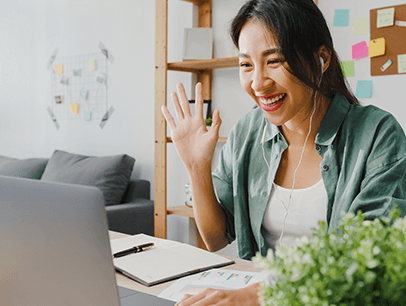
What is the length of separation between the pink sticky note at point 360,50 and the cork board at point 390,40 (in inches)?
1.9

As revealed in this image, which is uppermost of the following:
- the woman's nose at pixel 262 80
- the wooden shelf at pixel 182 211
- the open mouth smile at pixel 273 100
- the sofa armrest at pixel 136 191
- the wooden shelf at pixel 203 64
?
the wooden shelf at pixel 203 64

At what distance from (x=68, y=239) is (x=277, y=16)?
82 centimetres

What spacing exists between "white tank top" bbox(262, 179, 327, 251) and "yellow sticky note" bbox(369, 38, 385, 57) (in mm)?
1220

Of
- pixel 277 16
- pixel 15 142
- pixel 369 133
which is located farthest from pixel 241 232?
Result: pixel 15 142

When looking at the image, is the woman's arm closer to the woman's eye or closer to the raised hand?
the raised hand

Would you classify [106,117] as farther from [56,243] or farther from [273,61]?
[56,243]

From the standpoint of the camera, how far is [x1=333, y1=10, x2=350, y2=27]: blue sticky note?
88.8 inches

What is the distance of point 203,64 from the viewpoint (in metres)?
2.60

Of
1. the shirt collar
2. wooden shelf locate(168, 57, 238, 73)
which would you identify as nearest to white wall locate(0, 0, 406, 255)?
wooden shelf locate(168, 57, 238, 73)

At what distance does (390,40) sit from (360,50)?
15 cm

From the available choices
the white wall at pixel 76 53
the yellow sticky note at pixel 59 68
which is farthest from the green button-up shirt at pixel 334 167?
the yellow sticky note at pixel 59 68

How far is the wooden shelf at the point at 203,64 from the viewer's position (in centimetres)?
247

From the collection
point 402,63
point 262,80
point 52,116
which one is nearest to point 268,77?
point 262,80

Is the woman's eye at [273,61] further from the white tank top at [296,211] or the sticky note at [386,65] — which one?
the sticky note at [386,65]
